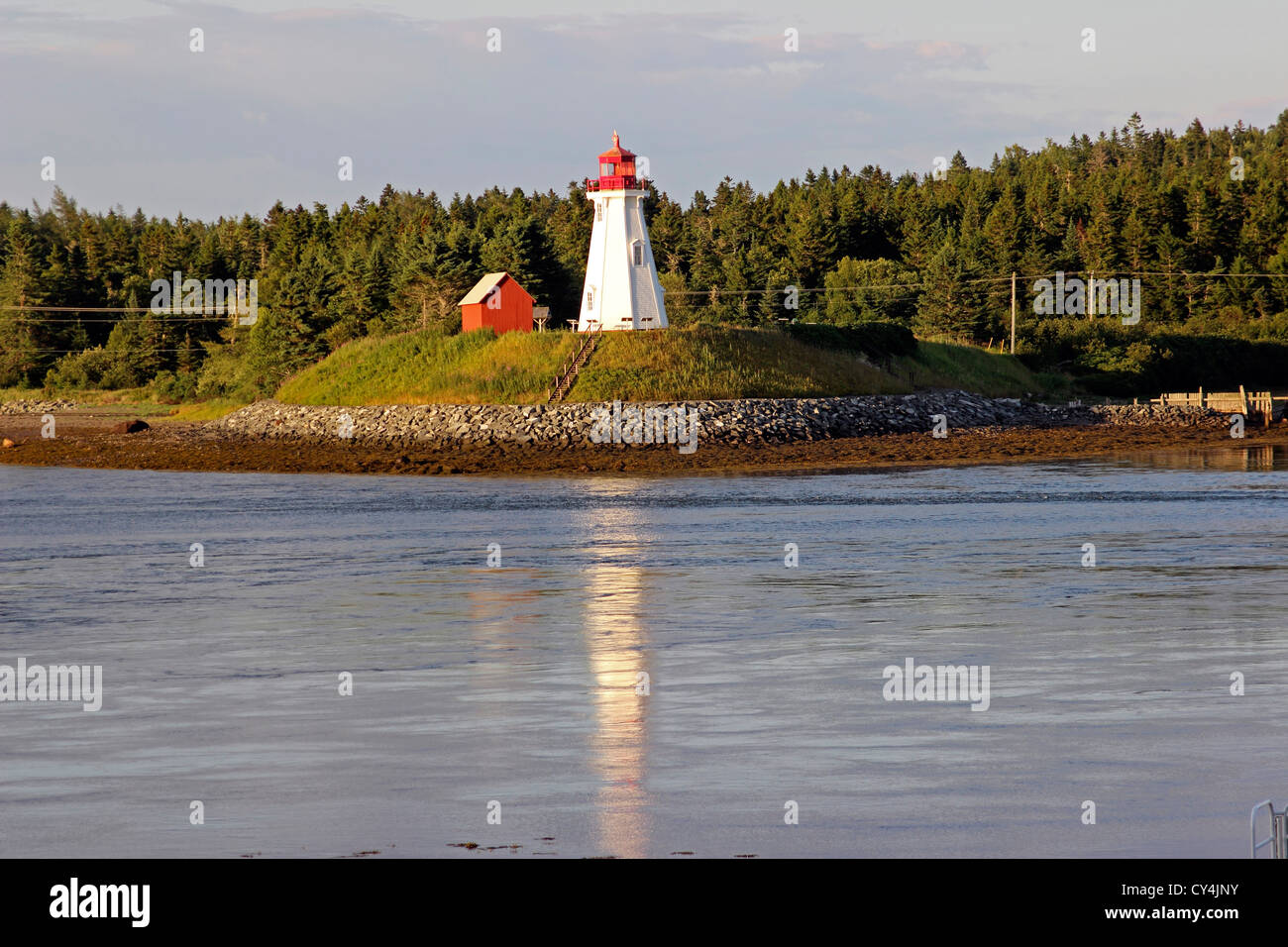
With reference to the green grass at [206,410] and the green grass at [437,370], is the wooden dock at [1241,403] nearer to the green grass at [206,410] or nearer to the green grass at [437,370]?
the green grass at [437,370]

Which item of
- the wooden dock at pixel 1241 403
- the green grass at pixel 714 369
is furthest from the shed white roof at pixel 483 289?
the wooden dock at pixel 1241 403

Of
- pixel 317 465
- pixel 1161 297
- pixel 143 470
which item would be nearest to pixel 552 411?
pixel 317 465

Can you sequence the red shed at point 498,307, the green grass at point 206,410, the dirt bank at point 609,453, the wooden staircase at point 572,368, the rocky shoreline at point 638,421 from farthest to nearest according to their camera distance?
the green grass at point 206,410 → the red shed at point 498,307 → the wooden staircase at point 572,368 → the rocky shoreline at point 638,421 → the dirt bank at point 609,453

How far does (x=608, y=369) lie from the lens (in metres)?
68.6

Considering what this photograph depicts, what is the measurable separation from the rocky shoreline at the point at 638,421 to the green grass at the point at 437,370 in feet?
4.56

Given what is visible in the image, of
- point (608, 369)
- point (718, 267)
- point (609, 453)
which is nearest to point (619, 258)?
point (608, 369)

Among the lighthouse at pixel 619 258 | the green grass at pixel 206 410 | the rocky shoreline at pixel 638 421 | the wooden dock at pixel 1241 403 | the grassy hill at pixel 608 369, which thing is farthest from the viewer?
the green grass at pixel 206 410

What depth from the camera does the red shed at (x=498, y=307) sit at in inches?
3125

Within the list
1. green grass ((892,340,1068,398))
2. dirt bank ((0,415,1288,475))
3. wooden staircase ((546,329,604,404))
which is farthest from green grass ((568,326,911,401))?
green grass ((892,340,1068,398))

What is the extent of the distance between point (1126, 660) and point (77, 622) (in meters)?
14.4

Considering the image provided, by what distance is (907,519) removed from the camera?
35312 mm

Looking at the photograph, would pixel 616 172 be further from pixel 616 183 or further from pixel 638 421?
pixel 638 421

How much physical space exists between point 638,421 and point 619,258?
1123 centimetres
